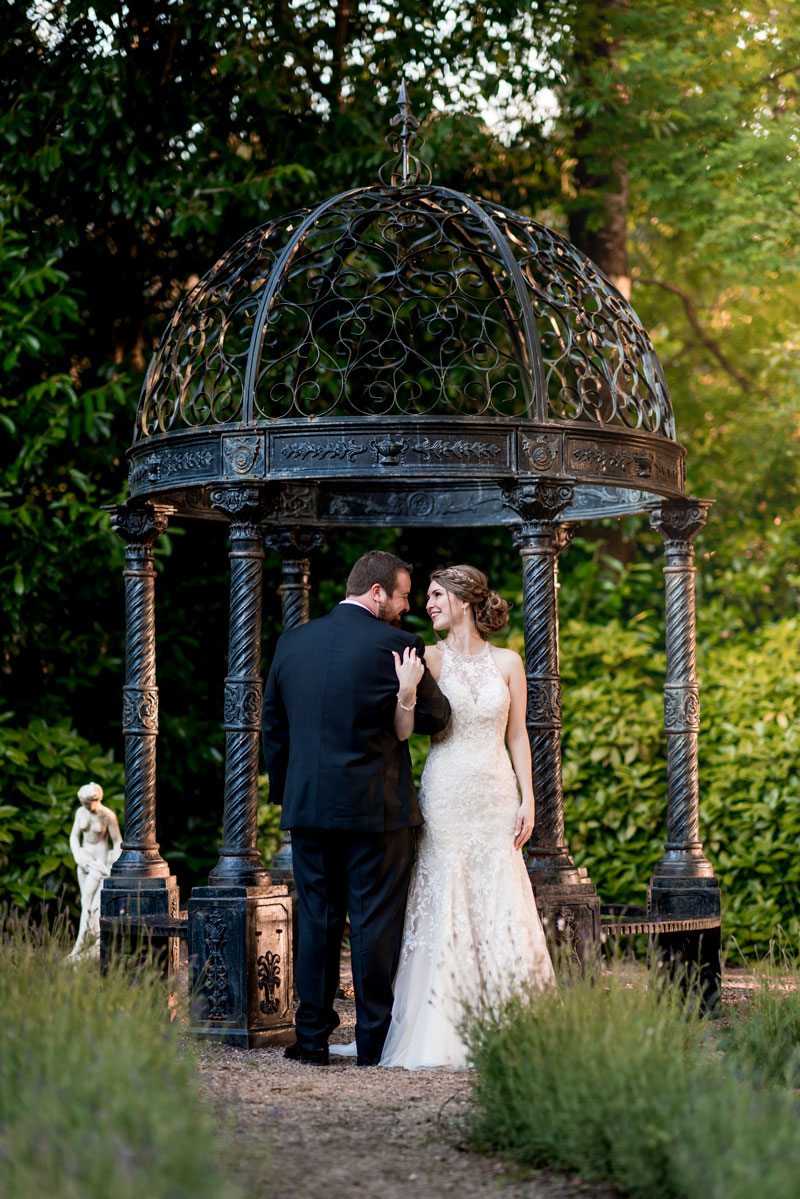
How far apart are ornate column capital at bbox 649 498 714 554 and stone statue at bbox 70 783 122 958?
3.44 metres

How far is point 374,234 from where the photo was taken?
11.2m

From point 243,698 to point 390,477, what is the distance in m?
1.20

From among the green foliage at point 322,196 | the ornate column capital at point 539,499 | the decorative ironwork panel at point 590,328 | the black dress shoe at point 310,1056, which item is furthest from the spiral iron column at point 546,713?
the green foliage at point 322,196

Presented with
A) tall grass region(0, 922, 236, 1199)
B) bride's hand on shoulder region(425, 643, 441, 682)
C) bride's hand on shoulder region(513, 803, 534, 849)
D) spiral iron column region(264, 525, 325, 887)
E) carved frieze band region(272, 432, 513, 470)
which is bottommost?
tall grass region(0, 922, 236, 1199)

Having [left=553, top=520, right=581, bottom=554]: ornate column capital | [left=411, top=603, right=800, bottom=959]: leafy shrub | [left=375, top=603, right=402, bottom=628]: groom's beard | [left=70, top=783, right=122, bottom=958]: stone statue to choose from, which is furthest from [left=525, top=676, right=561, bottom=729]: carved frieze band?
[left=411, top=603, right=800, bottom=959]: leafy shrub

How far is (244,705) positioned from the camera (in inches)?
259

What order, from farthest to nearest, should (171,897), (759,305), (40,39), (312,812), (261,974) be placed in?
(759,305) < (40,39) < (171,897) < (261,974) < (312,812)

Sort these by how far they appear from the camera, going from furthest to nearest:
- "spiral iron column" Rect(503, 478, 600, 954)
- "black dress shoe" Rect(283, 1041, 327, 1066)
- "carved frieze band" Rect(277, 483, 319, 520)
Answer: "carved frieze band" Rect(277, 483, 319, 520), "spiral iron column" Rect(503, 478, 600, 954), "black dress shoe" Rect(283, 1041, 327, 1066)

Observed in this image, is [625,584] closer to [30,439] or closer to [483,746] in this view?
[30,439]

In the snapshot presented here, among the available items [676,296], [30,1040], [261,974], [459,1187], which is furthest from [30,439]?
[676,296]

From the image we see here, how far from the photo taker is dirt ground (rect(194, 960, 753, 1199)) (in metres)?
4.01

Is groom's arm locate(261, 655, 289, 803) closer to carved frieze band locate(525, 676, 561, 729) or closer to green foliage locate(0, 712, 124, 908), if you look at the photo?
carved frieze band locate(525, 676, 561, 729)

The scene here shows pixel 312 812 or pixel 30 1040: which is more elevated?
pixel 312 812

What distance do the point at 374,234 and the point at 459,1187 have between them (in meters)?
8.39
